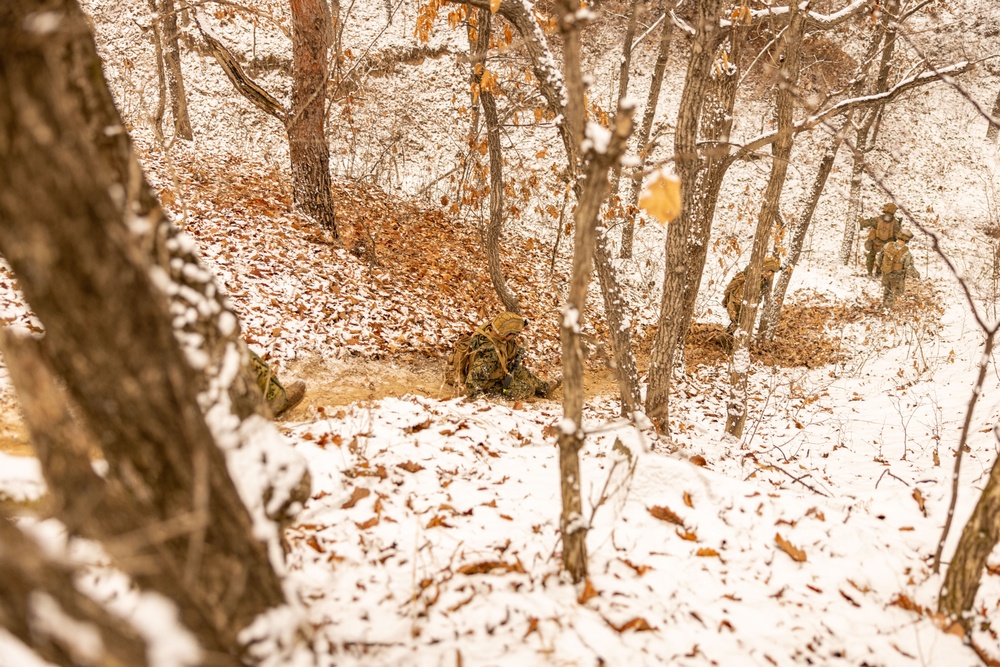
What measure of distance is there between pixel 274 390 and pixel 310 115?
5402 mm

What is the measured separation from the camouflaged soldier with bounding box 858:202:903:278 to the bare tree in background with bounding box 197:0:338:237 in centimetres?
1083

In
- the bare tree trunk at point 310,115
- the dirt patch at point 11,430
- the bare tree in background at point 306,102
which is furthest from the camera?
the bare tree trunk at point 310,115

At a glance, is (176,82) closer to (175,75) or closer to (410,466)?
(175,75)

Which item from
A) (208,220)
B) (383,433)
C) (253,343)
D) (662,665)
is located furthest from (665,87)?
(662,665)

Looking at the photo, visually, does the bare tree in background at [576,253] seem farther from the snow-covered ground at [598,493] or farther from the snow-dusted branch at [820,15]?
the snow-dusted branch at [820,15]

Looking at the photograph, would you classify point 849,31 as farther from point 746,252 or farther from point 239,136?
point 239,136

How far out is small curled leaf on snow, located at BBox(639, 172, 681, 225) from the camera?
1748mm

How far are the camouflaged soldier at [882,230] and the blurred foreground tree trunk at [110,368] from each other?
495 inches

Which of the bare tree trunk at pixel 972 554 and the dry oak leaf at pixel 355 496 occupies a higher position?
the bare tree trunk at pixel 972 554

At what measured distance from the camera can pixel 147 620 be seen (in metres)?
1.29

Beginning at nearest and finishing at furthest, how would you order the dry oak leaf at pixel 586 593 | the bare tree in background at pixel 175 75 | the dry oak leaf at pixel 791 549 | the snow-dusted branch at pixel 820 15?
1. the dry oak leaf at pixel 586 593
2. the dry oak leaf at pixel 791 549
3. the snow-dusted branch at pixel 820 15
4. the bare tree in background at pixel 175 75

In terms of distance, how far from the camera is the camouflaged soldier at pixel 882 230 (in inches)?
414

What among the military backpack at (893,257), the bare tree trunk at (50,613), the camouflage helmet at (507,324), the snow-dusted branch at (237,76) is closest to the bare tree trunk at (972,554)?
the bare tree trunk at (50,613)

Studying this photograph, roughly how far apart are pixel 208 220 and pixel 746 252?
12.5 meters
